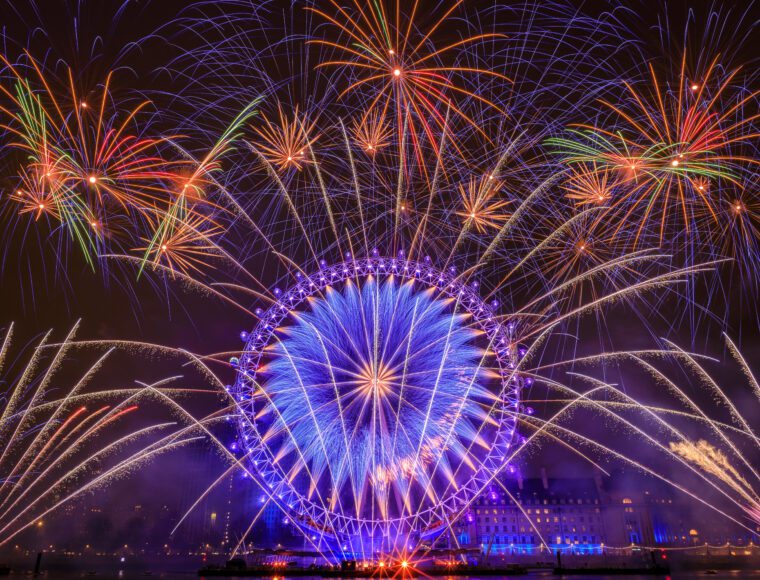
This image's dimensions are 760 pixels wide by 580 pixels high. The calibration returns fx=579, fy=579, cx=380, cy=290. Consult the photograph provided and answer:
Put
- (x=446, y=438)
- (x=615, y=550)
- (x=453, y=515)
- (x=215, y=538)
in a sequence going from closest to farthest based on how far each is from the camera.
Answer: (x=446, y=438) < (x=453, y=515) < (x=615, y=550) < (x=215, y=538)

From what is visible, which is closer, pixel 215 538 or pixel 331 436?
pixel 331 436

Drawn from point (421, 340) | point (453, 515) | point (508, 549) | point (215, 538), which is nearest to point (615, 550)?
point (508, 549)

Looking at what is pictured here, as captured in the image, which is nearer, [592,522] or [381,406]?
[381,406]

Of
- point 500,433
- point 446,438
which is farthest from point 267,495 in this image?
point 500,433

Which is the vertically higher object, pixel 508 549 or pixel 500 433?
pixel 500 433

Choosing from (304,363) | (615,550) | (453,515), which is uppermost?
(304,363)

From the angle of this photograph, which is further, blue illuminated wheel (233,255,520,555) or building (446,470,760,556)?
building (446,470,760,556)

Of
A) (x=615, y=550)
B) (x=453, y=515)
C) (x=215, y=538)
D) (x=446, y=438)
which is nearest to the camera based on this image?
(x=446, y=438)

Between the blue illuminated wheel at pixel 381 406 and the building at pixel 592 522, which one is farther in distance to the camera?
the building at pixel 592 522

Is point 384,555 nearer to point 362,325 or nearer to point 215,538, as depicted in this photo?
point 362,325
